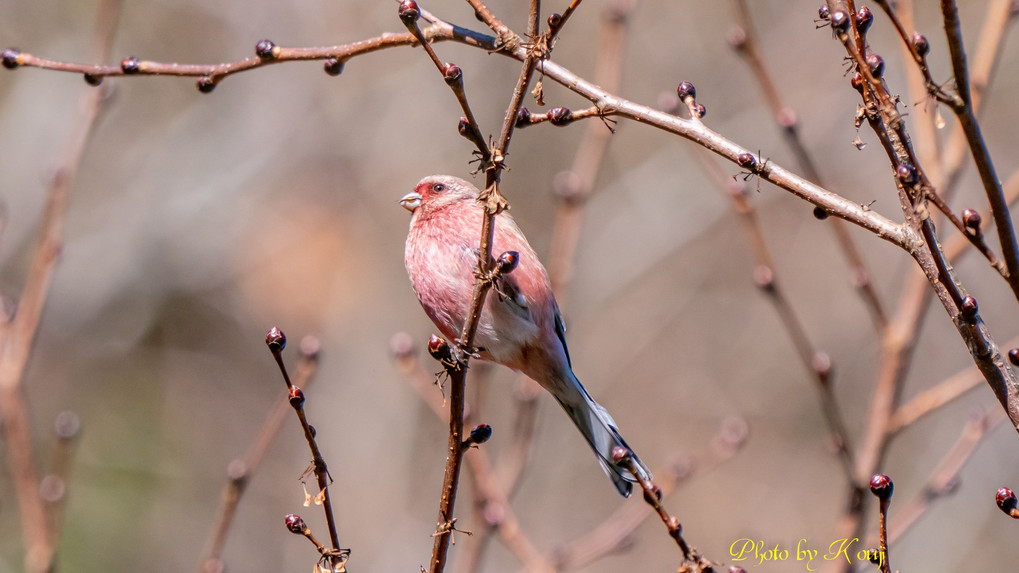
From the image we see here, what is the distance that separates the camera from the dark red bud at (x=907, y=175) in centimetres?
195

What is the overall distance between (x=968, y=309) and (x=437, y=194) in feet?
9.94

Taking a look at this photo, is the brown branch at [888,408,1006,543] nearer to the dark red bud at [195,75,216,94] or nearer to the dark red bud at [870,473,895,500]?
the dark red bud at [870,473,895,500]

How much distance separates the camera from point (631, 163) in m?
10.5

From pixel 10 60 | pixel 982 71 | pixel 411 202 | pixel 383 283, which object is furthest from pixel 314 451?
pixel 383 283

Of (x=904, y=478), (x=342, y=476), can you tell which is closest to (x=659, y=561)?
(x=904, y=478)

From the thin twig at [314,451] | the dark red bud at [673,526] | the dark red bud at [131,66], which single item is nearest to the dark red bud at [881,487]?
the dark red bud at [673,526]

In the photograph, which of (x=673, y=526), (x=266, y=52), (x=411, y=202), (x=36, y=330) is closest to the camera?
(x=673, y=526)

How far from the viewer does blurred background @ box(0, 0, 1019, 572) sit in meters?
8.67

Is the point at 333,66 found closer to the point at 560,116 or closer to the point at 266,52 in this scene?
the point at 266,52

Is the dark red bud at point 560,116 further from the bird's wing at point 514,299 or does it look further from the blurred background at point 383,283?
the blurred background at point 383,283

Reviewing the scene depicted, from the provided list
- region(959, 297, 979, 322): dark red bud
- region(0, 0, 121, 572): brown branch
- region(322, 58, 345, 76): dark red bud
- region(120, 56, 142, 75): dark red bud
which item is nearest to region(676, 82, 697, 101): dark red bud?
region(959, 297, 979, 322): dark red bud

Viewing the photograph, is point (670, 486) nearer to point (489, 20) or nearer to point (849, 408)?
point (489, 20)

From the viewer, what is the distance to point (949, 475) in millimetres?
3709

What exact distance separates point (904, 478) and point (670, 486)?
5.65 m
